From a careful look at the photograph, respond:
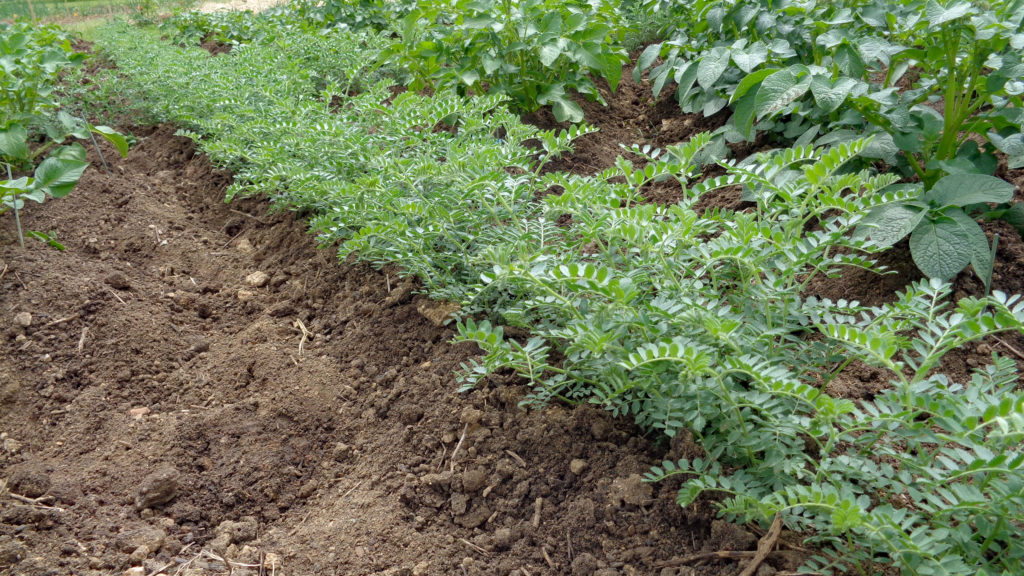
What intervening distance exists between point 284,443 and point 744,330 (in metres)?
1.41

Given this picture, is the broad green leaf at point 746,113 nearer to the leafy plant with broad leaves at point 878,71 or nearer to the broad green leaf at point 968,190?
the leafy plant with broad leaves at point 878,71

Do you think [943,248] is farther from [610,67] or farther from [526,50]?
[526,50]

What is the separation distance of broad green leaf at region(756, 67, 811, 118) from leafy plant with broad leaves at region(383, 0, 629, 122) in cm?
134

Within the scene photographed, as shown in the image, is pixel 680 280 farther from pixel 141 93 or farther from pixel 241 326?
pixel 141 93

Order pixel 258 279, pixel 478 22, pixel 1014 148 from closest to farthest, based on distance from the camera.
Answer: pixel 1014 148 → pixel 258 279 → pixel 478 22

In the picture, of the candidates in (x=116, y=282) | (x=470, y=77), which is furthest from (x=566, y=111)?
(x=116, y=282)

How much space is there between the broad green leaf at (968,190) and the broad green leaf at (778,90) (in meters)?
0.62

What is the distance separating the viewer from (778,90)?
2.66 metres

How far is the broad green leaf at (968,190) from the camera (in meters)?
2.20

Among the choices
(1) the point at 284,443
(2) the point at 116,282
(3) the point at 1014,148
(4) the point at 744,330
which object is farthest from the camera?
(2) the point at 116,282

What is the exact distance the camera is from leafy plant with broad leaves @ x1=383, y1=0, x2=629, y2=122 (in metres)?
3.87

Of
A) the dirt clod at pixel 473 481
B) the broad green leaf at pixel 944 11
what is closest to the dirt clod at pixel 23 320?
the dirt clod at pixel 473 481

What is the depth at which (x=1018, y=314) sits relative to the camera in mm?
1247

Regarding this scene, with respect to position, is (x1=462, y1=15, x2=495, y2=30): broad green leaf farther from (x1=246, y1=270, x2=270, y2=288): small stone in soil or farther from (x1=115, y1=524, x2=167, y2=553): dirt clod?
(x1=115, y1=524, x2=167, y2=553): dirt clod
